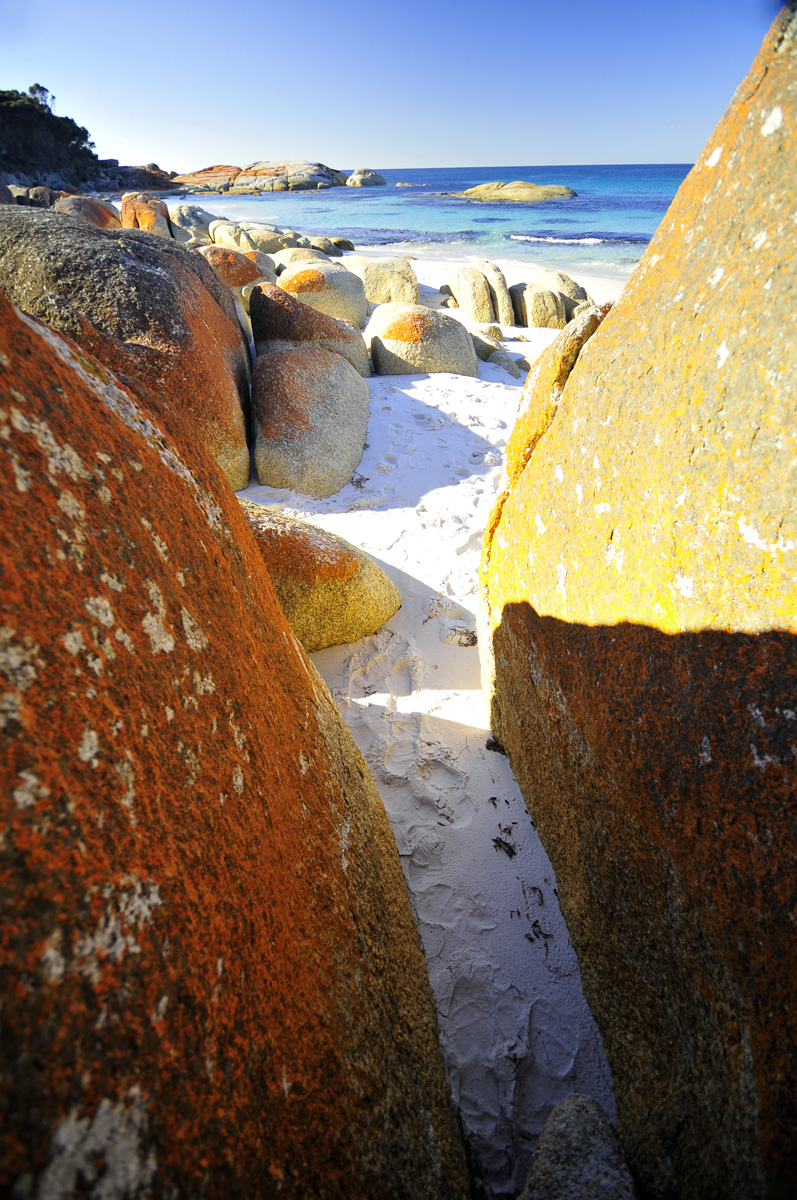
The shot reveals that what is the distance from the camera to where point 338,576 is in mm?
2801

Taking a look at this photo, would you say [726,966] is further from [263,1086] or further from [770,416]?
[770,416]

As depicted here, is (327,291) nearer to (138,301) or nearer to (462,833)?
(138,301)

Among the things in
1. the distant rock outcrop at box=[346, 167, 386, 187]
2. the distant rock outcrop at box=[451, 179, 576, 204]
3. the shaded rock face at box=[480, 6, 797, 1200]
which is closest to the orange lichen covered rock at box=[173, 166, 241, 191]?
the distant rock outcrop at box=[346, 167, 386, 187]

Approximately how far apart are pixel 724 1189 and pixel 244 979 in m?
0.93

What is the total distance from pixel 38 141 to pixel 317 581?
167ft

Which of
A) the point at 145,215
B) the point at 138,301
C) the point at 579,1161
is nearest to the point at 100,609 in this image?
the point at 579,1161

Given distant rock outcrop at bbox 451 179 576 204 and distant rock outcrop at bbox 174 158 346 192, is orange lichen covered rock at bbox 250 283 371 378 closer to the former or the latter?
distant rock outcrop at bbox 451 179 576 204

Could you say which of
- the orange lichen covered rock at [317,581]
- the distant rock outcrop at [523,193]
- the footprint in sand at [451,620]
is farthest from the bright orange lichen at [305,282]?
the distant rock outcrop at [523,193]

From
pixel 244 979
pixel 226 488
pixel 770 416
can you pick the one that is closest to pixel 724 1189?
pixel 244 979

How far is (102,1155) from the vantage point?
0.57m

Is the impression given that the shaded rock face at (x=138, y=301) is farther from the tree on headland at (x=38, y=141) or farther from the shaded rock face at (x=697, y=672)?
the tree on headland at (x=38, y=141)

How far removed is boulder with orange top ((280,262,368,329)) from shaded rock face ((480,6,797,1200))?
7.27 m

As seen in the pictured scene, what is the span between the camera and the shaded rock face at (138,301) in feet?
11.2

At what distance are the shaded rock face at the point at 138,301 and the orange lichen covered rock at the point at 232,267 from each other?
2986 mm
